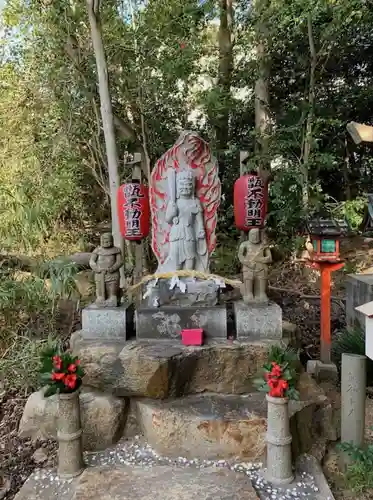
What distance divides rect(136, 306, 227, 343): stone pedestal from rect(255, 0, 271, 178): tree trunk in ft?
13.8

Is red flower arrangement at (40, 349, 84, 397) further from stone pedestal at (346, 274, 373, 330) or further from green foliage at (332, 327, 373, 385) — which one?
stone pedestal at (346, 274, 373, 330)

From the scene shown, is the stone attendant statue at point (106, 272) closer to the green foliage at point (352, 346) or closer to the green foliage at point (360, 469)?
the green foliage at point (360, 469)

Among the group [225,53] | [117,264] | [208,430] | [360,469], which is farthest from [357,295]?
[225,53]

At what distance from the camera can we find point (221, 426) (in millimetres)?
3273

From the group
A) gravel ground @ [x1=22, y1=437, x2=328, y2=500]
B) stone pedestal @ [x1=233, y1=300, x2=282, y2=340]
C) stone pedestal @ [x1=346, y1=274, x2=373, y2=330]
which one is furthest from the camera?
stone pedestal @ [x1=346, y1=274, x2=373, y2=330]

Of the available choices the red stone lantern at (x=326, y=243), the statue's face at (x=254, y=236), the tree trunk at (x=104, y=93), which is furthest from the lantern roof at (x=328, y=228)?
the tree trunk at (x=104, y=93)

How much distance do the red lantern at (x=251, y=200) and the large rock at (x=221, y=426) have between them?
1805 mm

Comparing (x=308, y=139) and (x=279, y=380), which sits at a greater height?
(x=308, y=139)

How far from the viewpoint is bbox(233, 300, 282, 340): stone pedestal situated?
4.00 m

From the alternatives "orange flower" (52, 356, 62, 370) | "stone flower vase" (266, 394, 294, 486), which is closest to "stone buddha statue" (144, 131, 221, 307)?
"orange flower" (52, 356, 62, 370)

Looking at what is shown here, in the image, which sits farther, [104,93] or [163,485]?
[104,93]

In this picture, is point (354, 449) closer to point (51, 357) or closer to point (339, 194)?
point (51, 357)

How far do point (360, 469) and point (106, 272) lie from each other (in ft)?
9.20

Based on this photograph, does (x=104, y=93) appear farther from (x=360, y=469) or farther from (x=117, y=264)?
(x=360, y=469)
